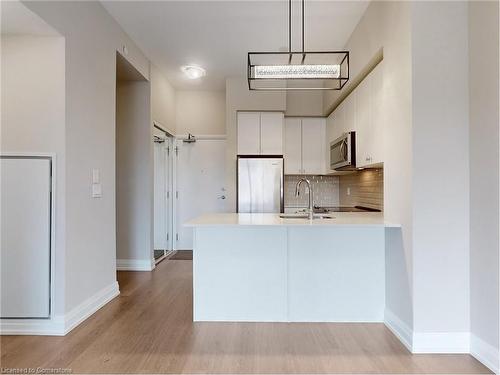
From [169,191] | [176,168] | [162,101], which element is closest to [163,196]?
[169,191]

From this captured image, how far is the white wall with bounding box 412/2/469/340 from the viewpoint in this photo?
2174 millimetres

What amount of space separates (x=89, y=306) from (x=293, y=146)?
3584mm

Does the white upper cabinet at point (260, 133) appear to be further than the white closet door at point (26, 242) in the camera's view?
Yes

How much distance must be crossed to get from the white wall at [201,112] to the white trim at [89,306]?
122 inches

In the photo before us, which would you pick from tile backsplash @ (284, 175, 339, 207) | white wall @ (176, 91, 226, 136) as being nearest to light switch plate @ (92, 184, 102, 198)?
white wall @ (176, 91, 226, 136)

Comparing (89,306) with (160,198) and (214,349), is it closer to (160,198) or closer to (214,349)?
(214,349)

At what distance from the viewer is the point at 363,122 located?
10.9ft

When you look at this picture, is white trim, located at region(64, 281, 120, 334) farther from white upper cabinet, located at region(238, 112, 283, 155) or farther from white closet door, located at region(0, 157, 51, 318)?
white upper cabinet, located at region(238, 112, 283, 155)

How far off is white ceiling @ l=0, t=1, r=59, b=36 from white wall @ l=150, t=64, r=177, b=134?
2.00 meters

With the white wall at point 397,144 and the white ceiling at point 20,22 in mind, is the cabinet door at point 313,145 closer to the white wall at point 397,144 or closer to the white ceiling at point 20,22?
the white wall at point 397,144

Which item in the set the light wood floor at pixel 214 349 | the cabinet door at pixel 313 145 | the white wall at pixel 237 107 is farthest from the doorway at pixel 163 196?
the light wood floor at pixel 214 349

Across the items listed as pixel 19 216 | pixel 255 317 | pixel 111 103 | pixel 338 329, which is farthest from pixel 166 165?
pixel 338 329

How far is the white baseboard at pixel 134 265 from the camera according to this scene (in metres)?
4.40

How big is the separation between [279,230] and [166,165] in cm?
335
